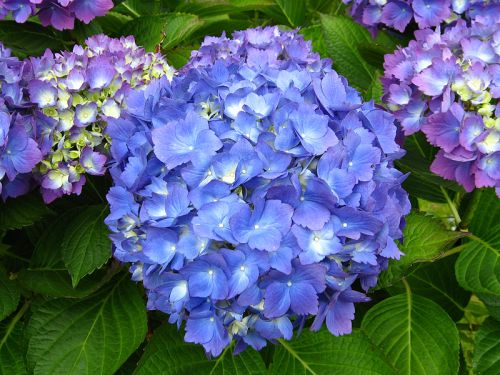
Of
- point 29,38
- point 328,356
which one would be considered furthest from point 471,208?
point 29,38

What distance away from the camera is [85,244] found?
4.76ft

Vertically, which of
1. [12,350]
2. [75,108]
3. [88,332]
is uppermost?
[75,108]

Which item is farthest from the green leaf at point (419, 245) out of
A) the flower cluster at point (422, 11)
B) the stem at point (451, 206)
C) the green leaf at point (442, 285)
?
the flower cluster at point (422, 11)

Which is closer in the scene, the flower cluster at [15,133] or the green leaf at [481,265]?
the flower cluster at [15,133]

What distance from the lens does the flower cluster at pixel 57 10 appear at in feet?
5.47

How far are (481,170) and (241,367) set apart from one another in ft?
2.12

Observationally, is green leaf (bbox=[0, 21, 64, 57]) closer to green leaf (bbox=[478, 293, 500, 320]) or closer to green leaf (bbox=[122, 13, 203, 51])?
green leaf (bbox=[122, 13, 203, 51])

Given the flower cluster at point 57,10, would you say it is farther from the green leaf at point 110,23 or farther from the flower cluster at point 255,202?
the flower cluster at point 255,202

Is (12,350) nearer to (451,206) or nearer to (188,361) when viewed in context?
(188,361)

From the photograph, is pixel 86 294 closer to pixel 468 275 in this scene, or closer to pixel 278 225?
pixel 278 225

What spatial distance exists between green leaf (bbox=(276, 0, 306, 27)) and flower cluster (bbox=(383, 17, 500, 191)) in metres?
0.92

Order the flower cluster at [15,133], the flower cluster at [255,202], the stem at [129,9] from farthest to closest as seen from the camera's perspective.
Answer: the stem at [129,9], the flower cluster at [15,133], the flower cluster at [255,202]

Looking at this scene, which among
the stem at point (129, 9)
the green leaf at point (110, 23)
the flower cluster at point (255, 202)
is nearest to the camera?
the flower cluster at point (255, 202)

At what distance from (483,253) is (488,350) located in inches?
9.1
